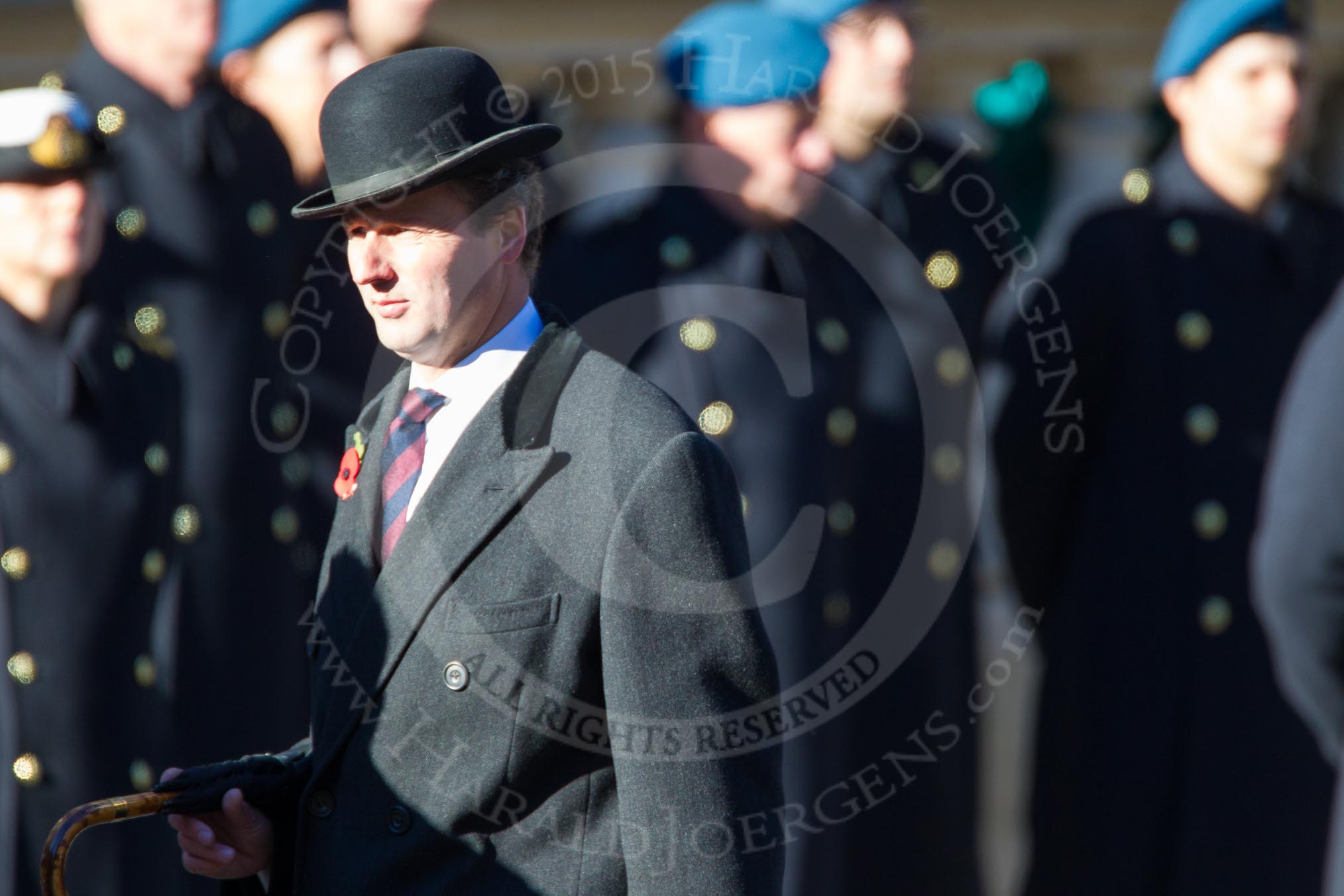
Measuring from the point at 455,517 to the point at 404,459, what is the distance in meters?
0.17

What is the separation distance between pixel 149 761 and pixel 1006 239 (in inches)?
71.5

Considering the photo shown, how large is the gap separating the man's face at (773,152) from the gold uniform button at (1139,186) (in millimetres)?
585

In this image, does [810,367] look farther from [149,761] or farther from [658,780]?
[658,780]

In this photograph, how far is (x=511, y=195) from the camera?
187 centimetres

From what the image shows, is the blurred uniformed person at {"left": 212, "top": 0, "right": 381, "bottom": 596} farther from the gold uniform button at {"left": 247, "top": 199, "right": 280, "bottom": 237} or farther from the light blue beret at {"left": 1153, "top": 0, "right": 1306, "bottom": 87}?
the light blue beret at {"left": 1153, "top": 0, "right": 1306, "bottom": 87}

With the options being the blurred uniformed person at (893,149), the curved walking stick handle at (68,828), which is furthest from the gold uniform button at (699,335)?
the curved walking stick handle at (68,828)

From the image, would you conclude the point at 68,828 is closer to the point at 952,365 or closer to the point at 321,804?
the point at 321,804

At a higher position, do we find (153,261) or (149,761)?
(153,261)

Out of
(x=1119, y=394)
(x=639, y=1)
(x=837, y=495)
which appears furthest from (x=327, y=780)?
(x=639, y=1)

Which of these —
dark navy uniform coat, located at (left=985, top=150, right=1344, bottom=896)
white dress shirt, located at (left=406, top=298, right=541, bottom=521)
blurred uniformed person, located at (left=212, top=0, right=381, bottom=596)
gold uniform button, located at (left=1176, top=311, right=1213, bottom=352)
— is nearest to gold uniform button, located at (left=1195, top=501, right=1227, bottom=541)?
dark navy uniform coat, located at (left=985, top=150, right=1344, bottom=896)

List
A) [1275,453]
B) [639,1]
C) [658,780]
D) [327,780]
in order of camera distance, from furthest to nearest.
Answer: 1. [639,1]
2. [1275,453]
3. [327,780]
4. [658,780]

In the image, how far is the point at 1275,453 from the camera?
3148 millimetres

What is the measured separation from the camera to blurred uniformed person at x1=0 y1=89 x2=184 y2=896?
108 inches

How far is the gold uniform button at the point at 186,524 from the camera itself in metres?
2.92
